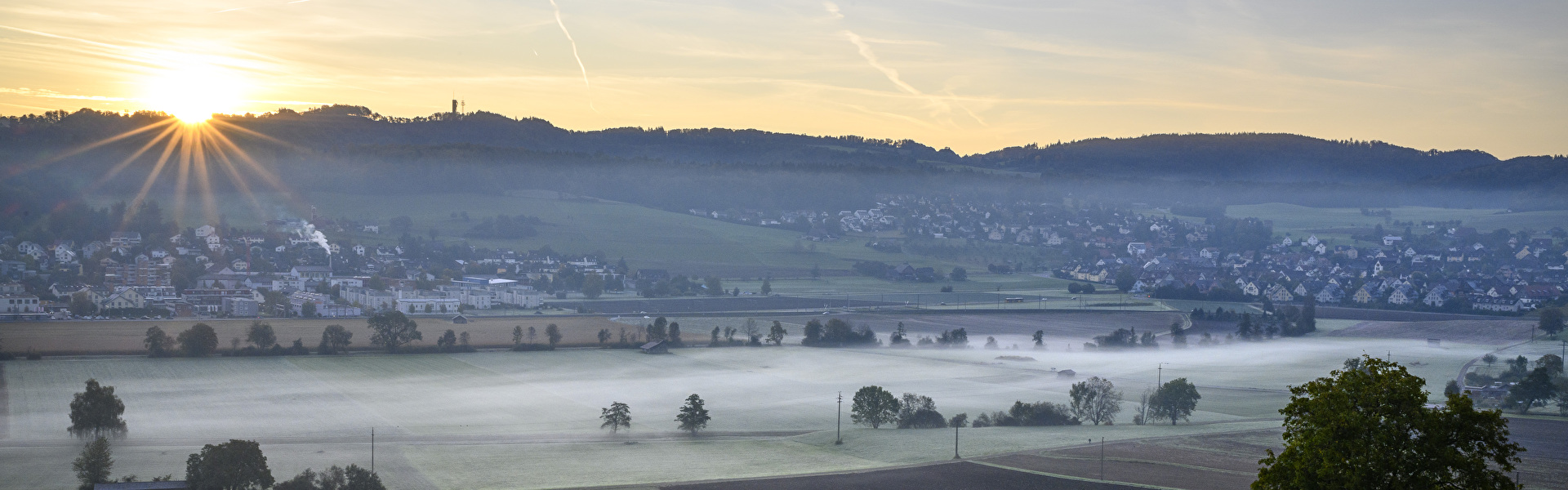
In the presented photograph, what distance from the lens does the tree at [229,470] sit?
21.1 metres

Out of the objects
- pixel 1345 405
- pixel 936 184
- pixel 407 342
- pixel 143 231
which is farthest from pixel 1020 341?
pixel 936 184

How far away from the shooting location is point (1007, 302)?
71.0 metres

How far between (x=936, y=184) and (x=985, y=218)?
57.1 ft

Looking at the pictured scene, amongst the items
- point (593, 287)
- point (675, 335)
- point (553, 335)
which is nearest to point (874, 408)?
point (675, 335)

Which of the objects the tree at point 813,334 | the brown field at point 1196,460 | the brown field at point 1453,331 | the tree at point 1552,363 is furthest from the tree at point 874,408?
the brown field at point 1453,331

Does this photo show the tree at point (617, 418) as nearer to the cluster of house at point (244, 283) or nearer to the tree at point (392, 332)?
the tree at point (392, 332)

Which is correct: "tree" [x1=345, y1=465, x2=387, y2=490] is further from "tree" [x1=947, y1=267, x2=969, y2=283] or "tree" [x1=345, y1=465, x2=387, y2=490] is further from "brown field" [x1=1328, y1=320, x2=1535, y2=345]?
"tree" [x1=947, y1=267, x2=969, y2=283]

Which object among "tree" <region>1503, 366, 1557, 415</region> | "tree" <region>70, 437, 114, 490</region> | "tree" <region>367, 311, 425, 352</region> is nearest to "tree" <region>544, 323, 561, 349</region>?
"tree" <region>367, 311, 425, 352</region>

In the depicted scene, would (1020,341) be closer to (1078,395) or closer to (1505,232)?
(1078,395)

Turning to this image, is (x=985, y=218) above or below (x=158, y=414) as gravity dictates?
above

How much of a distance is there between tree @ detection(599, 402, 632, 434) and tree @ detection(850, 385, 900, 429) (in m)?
6.33

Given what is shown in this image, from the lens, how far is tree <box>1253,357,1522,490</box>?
39.5ft

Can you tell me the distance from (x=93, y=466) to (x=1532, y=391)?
119ft

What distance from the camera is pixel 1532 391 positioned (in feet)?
104
